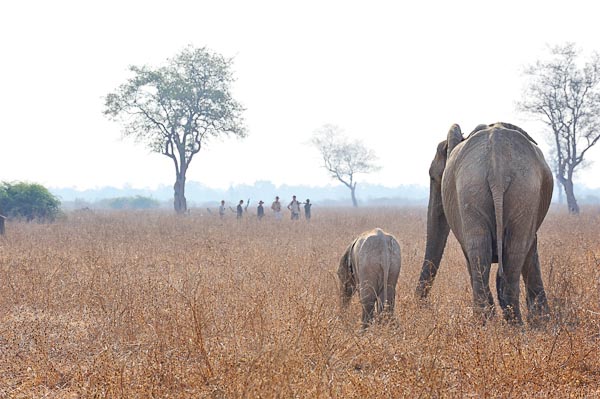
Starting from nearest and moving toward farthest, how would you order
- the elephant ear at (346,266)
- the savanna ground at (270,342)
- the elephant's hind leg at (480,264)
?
the savanna ground at (270,342)
the elephant's hind leg at (480,264)
the elephant ear at (346,266)

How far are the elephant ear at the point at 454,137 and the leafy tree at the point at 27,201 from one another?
81.2ft

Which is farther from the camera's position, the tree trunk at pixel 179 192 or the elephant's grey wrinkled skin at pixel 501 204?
the tree trunk at pixel 179 192

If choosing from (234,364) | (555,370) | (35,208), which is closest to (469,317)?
(555,370)

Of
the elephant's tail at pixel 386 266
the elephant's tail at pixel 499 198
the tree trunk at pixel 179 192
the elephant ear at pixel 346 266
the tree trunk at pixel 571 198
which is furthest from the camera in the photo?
the tree trunk at pixel 179 192

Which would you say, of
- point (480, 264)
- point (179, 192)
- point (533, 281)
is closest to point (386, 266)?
point (480, 264)

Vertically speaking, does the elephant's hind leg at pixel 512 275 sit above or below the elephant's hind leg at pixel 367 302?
above

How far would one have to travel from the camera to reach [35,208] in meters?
29.3

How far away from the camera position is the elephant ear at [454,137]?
7.62 metres

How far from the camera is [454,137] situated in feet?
25.2

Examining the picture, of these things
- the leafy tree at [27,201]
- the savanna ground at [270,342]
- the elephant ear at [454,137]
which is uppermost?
the elephant ear at [454,137]

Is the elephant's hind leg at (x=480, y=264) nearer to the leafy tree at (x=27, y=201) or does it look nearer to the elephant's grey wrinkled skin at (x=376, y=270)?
the elephant's grey wrinkled skin at (x=376, y=270)

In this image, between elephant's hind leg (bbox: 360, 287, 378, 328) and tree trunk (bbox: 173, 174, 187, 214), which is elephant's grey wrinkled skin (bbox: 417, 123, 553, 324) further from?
tree trunk (bbox: 173, 174, 187, 214)

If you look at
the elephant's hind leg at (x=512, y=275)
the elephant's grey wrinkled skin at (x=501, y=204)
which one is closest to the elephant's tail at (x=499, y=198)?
the elephant's grey wrinkled skin at (x=501, y=204)

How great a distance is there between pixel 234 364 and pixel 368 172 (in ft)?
269
